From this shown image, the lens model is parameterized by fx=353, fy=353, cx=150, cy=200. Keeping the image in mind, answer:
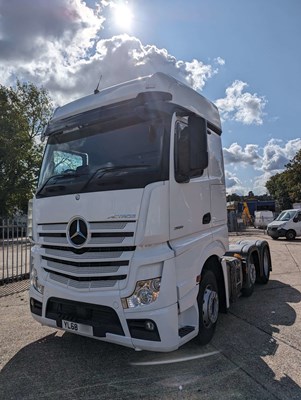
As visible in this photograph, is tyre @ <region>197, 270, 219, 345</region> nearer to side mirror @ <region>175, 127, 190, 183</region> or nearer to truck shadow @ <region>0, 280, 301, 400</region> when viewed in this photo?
truck shadow @ <region>0, 280, 301, 400</region>

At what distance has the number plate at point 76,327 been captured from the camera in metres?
3.74

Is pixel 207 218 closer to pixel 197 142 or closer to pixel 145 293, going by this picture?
pixel 197 142

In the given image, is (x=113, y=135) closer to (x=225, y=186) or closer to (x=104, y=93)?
(x=104, y=93)

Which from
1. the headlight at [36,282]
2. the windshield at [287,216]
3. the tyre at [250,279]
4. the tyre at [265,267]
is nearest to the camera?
the headlight at [36,282]

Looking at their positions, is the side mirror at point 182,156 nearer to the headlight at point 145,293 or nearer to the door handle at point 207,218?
the door handle at point 207,218

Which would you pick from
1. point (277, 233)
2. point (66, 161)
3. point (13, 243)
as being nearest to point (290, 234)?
point (277, 233)

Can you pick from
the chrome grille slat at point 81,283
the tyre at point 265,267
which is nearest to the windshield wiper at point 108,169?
the chrome grille slat at point 81,283

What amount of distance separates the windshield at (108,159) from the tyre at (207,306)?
65.6 inches

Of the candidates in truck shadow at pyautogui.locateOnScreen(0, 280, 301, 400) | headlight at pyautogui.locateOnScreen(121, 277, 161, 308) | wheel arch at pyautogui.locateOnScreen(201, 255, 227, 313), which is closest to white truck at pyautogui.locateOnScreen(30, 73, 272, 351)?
headlight at pyautogui.locateOnScreen(121, 277, 161, 308)

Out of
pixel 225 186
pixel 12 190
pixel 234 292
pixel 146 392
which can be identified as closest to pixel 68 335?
pixel 146 392

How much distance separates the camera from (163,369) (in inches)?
156

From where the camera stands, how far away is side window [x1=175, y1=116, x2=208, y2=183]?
12.7ft

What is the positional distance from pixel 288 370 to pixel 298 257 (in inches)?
412

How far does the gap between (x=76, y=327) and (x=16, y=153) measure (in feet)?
91.8
